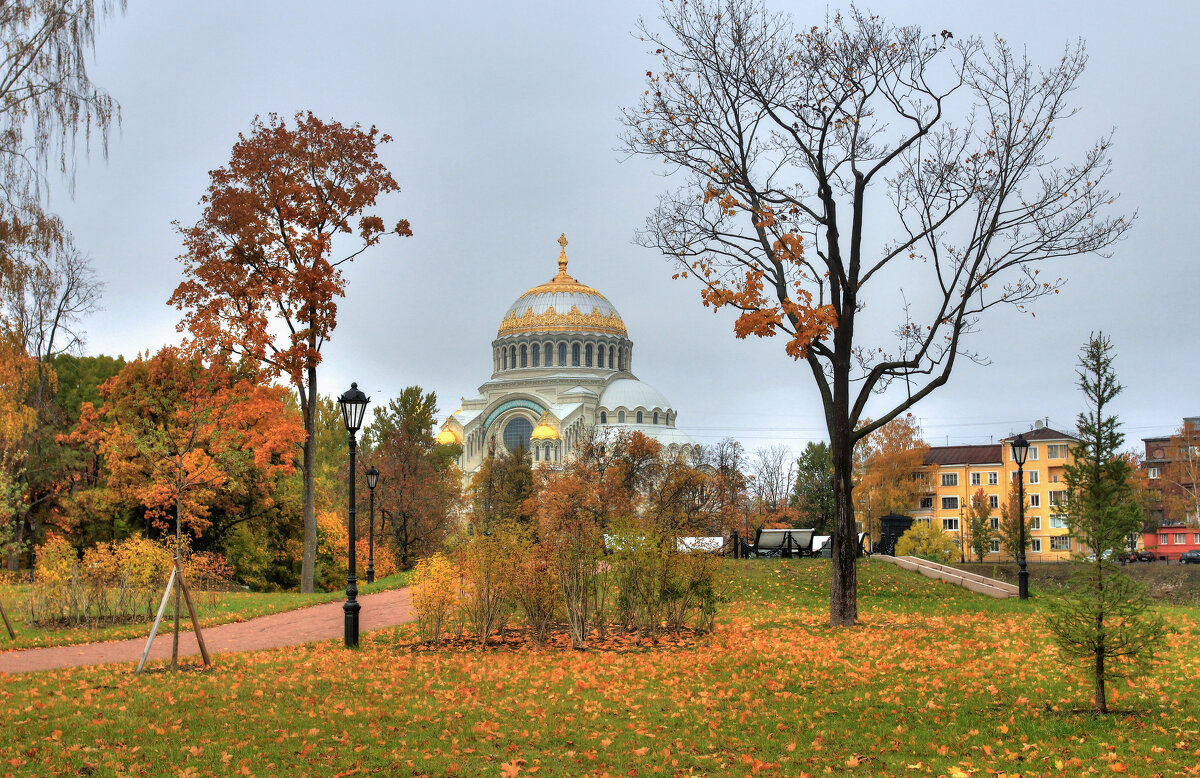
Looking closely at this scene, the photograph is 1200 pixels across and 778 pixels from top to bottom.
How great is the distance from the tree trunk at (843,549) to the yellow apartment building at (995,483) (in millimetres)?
43784

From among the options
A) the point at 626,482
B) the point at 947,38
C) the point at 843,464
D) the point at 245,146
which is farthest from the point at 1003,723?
the point at 626,482

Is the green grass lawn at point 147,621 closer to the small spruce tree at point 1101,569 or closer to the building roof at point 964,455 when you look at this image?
the small spruce tree at point 1101,569

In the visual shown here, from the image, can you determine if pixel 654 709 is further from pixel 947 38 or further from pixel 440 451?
pixel 440 451

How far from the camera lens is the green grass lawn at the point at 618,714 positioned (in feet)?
25.5

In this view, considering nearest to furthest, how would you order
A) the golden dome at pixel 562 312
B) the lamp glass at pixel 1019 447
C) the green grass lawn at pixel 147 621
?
the green grass lawn at pixel 147 621, the lamp glass at pixel 1019 447, the golden dome at pixel 562 312

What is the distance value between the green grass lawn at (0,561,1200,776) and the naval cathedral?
68650 millimetres

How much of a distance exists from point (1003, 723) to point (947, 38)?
11254mm

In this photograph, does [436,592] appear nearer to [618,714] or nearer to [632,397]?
[618,714]

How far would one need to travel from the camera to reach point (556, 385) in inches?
3484

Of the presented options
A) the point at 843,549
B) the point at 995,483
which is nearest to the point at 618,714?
the point at 843,549

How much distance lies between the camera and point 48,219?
53.2 feet

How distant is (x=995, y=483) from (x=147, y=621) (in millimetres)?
55695

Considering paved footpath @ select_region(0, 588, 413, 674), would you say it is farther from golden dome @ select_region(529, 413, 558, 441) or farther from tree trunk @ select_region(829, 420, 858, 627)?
golden dome @ select_region(529, 413, 558, 441)

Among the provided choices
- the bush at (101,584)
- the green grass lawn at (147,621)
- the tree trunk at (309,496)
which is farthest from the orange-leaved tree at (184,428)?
the bush at (101,584)
